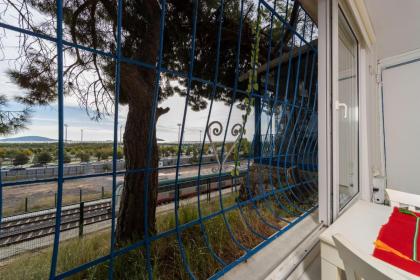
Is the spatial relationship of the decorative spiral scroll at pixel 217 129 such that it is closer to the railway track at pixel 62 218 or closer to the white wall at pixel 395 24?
the railway track at pixel 62 218

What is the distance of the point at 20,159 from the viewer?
537mm

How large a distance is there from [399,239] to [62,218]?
1371 mm

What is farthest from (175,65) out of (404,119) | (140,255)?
(404,119)

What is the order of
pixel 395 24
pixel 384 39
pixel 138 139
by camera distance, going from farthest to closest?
pixel 384 39, pixel 395 24, pixel 138 139

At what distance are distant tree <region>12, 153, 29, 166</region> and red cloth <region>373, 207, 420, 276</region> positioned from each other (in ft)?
3.55

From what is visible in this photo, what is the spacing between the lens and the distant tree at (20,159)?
53 cm

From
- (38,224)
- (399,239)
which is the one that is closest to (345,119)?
(399,239)

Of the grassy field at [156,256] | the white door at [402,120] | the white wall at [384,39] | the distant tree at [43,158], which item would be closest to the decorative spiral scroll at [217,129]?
the grassy field at [156,256]

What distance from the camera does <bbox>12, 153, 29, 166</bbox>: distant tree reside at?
53 cm

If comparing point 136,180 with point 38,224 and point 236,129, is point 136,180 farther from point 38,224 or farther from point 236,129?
point 236,129

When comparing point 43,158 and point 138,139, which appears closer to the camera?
point 43,158

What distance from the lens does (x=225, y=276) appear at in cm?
62

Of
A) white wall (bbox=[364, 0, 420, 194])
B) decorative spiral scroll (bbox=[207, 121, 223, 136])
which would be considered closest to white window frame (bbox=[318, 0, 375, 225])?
decorative spiral scroll (bbox=[207, 121, 223, 136])

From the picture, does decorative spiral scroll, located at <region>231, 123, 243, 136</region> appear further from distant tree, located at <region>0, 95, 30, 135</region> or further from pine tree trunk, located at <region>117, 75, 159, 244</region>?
distant tree, located at <region>0, 95, 30, 135</region>
